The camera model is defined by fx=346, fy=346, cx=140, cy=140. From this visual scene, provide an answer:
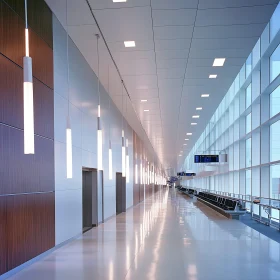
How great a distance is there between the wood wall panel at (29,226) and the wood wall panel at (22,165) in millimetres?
175

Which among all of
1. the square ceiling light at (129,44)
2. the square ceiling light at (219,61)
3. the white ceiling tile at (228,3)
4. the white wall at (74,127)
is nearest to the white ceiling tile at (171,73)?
the square ceiling light at (219,61)

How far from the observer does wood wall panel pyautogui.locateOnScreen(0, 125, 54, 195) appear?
16.5 feet

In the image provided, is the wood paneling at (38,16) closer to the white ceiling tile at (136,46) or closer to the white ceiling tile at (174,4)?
the white ceiling tile at (136,46)

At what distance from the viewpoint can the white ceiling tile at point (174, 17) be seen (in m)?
6.55

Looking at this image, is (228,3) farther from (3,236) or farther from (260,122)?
(260,122)

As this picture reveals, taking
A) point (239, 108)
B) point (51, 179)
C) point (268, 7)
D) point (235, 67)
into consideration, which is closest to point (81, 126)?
point (51, 179)

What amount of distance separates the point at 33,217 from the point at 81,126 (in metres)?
4.14

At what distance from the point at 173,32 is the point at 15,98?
3.77m

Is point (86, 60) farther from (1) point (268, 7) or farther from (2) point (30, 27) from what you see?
(1) point (268, 7)

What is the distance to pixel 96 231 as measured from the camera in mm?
10328

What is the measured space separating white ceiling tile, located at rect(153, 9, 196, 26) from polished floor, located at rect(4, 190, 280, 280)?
464 centimetres

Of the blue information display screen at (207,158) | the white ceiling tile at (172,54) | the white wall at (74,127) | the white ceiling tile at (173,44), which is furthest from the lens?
the blue information display screen at (207,158)

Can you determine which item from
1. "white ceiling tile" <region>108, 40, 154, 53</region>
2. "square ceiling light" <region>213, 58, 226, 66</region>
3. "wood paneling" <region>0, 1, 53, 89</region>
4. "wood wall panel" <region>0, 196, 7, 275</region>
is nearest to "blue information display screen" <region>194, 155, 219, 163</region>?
"square ceiling light" <region>213, 58, 226, 66</region>

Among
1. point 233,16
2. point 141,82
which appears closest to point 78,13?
point 233,16
